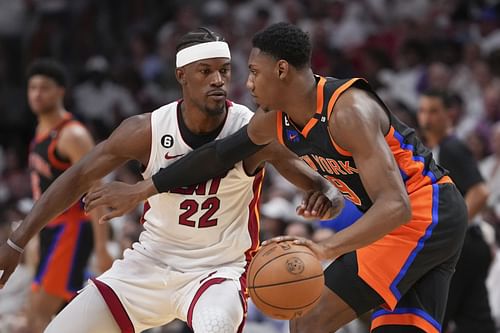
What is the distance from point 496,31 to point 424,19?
3.93 feet

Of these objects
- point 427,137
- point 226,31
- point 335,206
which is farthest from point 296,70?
point 226,31

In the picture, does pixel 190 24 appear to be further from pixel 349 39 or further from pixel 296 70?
pixel 296 70

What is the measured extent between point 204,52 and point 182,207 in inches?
35.5

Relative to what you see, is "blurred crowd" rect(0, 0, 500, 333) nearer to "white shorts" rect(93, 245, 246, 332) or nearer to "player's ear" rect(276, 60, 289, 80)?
"white shorts" rect(93, 245, 246, 332)

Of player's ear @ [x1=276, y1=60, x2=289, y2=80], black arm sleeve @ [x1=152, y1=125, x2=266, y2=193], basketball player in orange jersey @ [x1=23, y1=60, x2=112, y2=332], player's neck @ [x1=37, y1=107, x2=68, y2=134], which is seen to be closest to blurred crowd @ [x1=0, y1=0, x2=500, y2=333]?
basketball player in orange jersey @ [x1=23, y1=60, x2=112, y2=332]

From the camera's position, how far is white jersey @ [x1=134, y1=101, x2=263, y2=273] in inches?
220

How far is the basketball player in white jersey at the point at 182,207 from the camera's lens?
17.9 ft

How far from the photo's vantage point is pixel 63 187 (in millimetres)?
5656

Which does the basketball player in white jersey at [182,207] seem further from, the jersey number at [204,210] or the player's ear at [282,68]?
the player's ear at [282,68]

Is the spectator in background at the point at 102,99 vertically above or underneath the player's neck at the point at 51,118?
underneath

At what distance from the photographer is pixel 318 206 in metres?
5.42

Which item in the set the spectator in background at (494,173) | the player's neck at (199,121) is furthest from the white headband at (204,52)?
the spectator in background at (494,173)

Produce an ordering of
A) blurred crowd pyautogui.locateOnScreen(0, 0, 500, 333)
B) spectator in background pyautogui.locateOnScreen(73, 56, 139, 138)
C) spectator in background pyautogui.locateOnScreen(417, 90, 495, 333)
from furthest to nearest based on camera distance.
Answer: spectator in background pyautogui.locateOnScreen(73, 56, 139, 138) < blurred crowd pyautogui.locateOnScreen(0, 0, 500, 333) < spectator in background pyautogui.locateOnScreen(417, 90, 495, 333)

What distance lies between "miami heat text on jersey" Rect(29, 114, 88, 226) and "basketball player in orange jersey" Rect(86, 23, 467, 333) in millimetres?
2471
